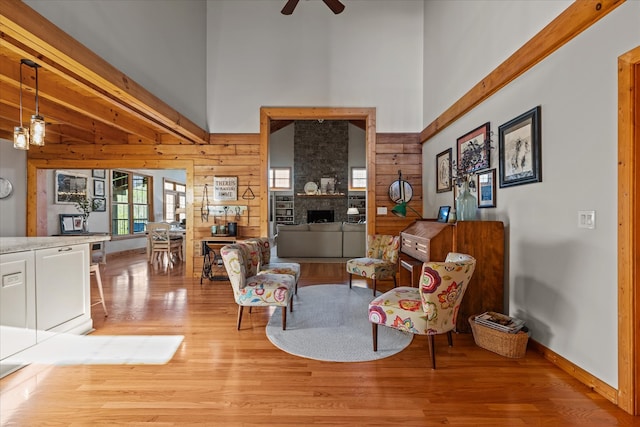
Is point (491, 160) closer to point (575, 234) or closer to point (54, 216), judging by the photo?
point (575, 234)

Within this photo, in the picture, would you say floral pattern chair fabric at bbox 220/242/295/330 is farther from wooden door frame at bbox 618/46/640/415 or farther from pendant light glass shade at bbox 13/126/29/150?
wooden door frame at bbox 618/46/640/415

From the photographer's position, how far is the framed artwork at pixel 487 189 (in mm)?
→ 3070

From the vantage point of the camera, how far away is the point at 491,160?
3.11 m

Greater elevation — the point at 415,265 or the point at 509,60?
the point at 509,60

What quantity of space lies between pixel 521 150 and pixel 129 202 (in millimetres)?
8891

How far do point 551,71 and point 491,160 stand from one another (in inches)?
37.8

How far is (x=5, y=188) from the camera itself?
4.98 m

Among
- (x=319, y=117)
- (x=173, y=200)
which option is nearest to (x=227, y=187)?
(x=319, y=117)

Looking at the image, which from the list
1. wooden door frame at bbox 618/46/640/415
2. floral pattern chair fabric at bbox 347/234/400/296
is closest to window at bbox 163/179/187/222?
floral pattern chair fabric at bbox 347/234/400/296

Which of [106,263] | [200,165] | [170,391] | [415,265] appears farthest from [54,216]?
[415,265]

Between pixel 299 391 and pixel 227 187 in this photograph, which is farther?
pixel 227 187

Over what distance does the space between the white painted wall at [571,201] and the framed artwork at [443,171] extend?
115 cm

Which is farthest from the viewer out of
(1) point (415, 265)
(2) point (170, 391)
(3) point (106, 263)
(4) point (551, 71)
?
(3) point (106, 263)

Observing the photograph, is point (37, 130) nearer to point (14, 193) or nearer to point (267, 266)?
point (267, 266)
